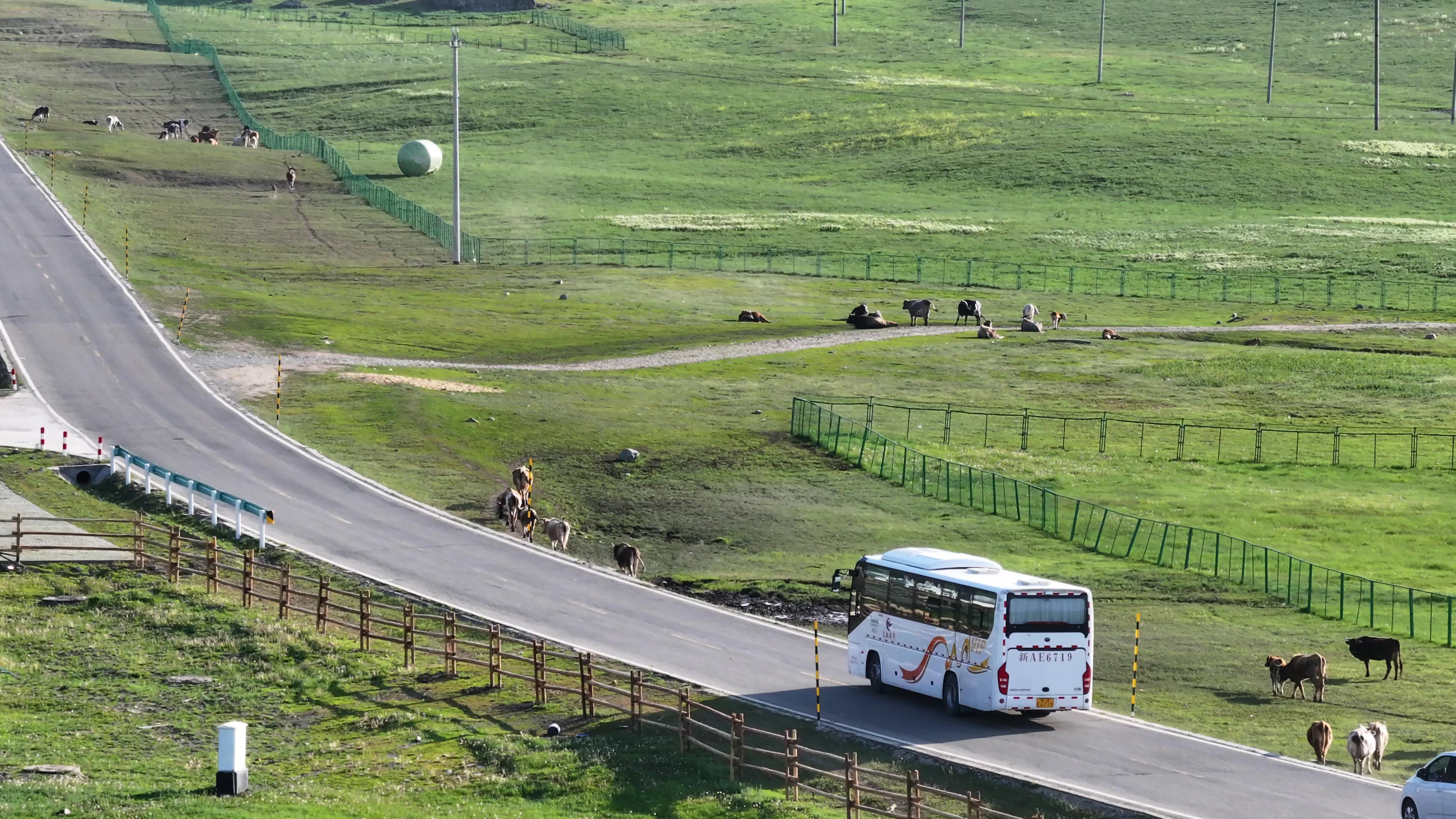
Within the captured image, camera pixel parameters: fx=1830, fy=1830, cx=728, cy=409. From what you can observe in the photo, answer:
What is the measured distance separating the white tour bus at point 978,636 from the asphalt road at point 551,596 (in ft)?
2.21

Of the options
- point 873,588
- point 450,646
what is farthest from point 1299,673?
point 450,646

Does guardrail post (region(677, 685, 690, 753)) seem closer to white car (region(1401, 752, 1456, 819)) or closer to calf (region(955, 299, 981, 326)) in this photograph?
white car (region(1401, 752, 1456, 819))

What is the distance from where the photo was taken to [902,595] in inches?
1549

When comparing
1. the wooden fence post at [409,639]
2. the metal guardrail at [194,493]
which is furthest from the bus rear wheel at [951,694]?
the metal guardrail at [194,493]

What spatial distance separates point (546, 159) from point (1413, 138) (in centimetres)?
7184

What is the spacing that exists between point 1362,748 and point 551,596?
2028 cm

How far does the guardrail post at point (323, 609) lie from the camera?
41062 millimetres

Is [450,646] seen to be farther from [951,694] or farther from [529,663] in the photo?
[951,694]

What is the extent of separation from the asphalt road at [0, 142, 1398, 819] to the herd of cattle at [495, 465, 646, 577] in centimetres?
102

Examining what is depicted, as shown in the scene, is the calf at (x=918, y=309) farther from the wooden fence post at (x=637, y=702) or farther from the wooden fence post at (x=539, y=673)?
the wooden fence post at (x=637, y=702)

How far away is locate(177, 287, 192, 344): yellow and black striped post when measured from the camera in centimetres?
7369

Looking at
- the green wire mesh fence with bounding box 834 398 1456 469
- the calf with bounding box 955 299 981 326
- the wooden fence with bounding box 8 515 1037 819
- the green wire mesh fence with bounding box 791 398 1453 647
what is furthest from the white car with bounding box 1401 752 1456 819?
the calf with bounding box 955 299 981 326

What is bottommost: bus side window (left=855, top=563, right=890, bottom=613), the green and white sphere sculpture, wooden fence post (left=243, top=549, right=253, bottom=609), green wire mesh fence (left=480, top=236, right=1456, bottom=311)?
wooden fence post (left=243, top=549, right=253, bottom=609)

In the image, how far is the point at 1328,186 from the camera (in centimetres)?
13762
